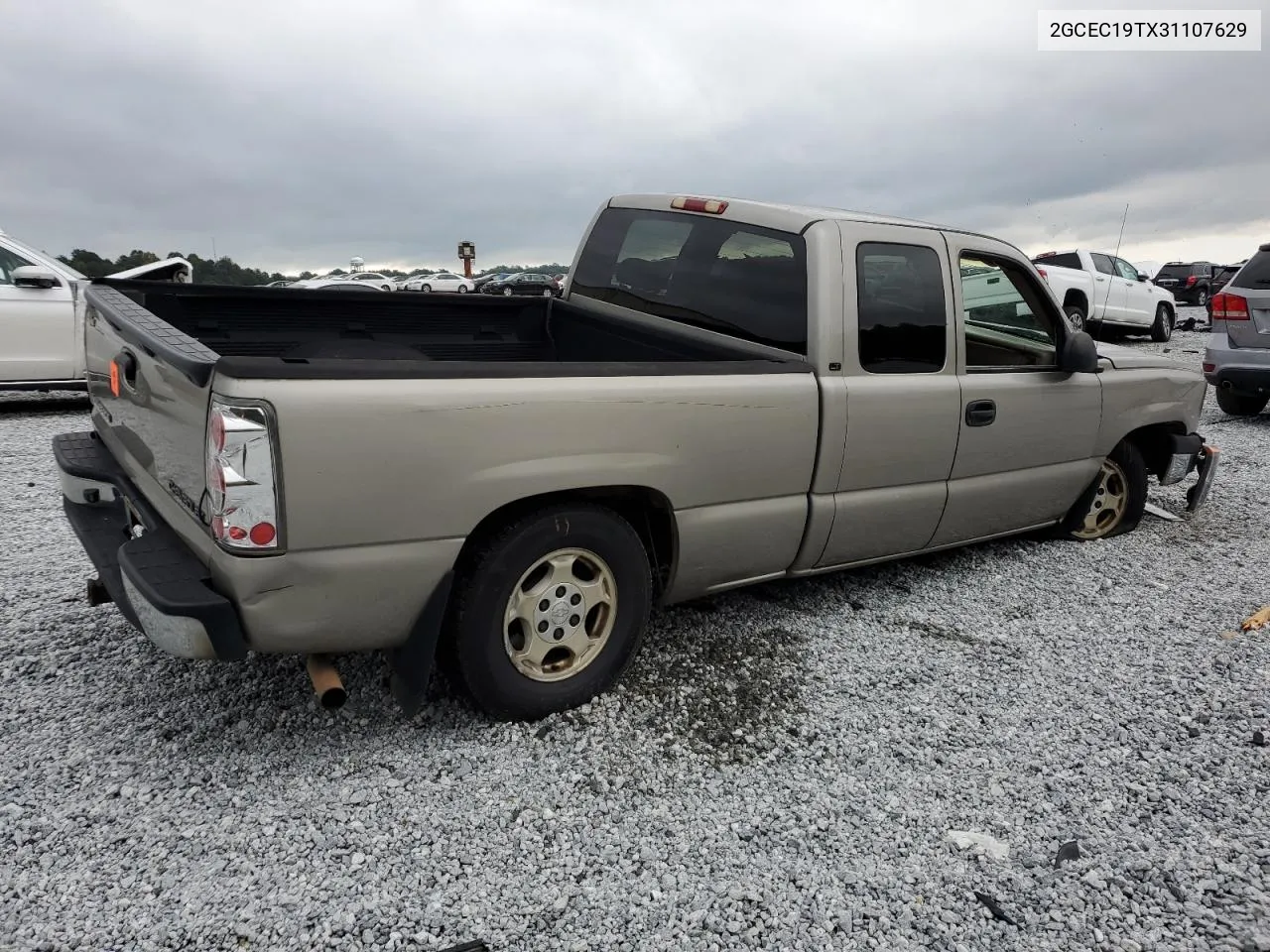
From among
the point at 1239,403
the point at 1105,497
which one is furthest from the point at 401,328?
the point at 1239,403

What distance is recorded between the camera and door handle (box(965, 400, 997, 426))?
3.83 m

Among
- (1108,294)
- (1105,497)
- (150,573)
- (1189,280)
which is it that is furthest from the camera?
(1189,280)

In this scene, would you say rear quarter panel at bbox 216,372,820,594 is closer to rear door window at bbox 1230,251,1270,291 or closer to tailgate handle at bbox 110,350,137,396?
tailgate handle at bbox 110,350,137,396

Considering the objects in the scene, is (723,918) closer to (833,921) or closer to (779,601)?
(833,921)

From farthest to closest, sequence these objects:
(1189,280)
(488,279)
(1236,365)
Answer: (488,279), (1189,280), (1236,365)

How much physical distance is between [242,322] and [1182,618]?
4619mm

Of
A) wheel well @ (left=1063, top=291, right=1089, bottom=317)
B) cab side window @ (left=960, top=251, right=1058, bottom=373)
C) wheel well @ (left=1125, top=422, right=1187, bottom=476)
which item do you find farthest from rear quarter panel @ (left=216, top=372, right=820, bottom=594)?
wheel well @ (left=1063, top=291, right=1089, bottom=317)

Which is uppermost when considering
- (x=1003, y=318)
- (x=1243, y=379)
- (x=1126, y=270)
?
(x=1126, y=270)

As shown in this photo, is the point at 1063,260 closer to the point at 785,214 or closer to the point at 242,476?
the point at 785,214

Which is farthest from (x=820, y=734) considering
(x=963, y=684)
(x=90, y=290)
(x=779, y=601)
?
(x=90, y=290)

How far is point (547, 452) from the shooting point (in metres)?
2.62

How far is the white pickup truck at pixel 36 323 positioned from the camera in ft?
25.7

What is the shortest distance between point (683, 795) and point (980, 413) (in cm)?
228

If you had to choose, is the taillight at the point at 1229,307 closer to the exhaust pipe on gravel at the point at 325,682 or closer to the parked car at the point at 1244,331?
the parked car at the point at 1244,331
